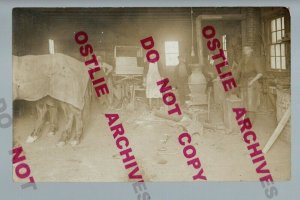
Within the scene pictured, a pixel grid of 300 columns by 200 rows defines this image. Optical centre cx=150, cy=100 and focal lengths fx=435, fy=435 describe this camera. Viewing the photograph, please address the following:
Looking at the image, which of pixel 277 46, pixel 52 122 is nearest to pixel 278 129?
pixel 277 46

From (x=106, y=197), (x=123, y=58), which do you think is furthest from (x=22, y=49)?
(x=106, y=197)

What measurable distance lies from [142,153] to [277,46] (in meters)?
1.38

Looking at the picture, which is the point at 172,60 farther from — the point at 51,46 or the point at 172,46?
the point at 51,46

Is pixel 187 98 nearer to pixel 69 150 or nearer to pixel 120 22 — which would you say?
pixel 120 22

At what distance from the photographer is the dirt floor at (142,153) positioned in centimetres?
351

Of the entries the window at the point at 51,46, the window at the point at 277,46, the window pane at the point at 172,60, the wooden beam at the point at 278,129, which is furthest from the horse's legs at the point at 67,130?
the window at the point at 277,46

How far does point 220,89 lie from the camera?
354 cm

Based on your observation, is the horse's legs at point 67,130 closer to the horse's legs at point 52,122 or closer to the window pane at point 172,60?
the horse's legs at point 52,122

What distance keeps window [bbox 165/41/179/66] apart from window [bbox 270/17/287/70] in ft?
2.49

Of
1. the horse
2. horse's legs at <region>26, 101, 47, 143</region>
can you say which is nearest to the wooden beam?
the horse

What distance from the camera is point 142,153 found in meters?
3.54

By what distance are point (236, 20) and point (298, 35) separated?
19.4 inches

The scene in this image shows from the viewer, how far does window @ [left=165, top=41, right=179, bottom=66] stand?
3.47m

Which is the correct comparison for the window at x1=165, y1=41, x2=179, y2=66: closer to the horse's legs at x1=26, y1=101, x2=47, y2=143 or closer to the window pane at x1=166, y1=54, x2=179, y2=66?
the window pane at x1=166, y1=54, x2=179, y2=66
